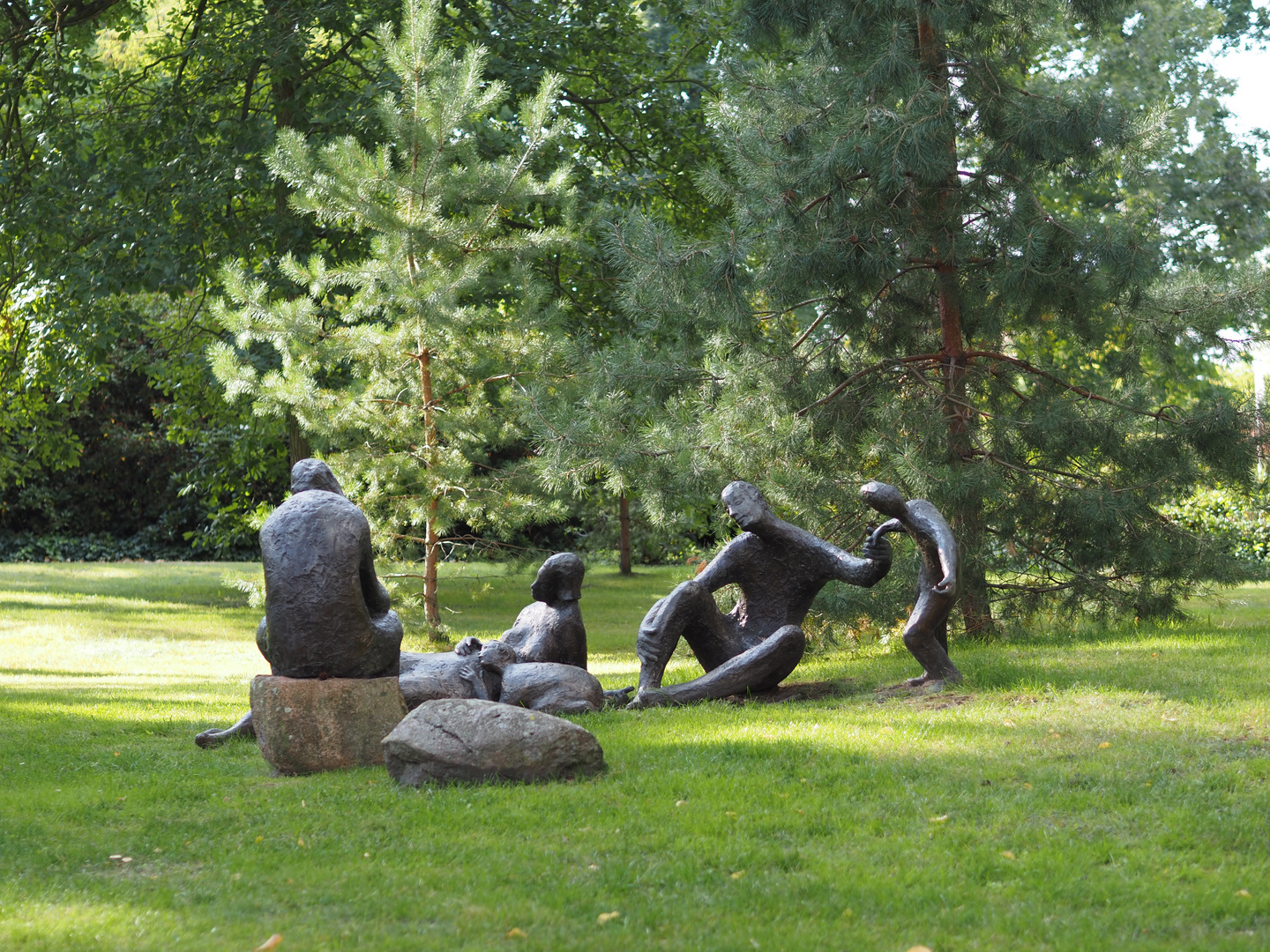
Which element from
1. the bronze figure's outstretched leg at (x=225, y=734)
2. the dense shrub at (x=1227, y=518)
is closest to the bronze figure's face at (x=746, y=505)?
the bronze figure's outstretched leg at (x=225, y=734)

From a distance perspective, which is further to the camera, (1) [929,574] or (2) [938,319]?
(2) [938,319]

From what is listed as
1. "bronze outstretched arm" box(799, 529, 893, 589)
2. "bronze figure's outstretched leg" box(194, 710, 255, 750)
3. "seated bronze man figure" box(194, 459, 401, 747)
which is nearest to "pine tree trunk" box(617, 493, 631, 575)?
"bronze outstretched arm" box(799, 529, 893, 589)

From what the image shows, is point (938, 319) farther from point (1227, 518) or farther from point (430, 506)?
point (1227, 518)

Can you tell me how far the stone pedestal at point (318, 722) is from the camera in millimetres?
6082

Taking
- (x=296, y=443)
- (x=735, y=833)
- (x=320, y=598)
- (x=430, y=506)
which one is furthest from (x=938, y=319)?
(x=296, y=443)

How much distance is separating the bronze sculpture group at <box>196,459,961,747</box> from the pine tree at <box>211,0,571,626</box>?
441 centimetres

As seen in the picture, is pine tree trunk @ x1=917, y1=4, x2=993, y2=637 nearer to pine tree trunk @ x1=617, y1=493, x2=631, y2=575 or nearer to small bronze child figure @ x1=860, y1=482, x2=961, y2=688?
small bronze child figure @ x1=860, y1=482, x2=961, y2=688

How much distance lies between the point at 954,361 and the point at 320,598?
6138mm

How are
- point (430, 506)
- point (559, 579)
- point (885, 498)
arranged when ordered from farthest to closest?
point (430, 506) → point (559, 579) → point (885, 498)

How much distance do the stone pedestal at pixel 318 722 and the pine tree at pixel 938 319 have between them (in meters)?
3.95

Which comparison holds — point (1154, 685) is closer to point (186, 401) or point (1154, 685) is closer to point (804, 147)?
point (804, 147)

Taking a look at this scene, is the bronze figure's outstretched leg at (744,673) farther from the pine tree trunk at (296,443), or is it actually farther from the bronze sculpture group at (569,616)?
the pine tree trunk at (296,443)

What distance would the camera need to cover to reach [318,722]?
614 cm

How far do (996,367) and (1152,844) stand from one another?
22.3 ft
